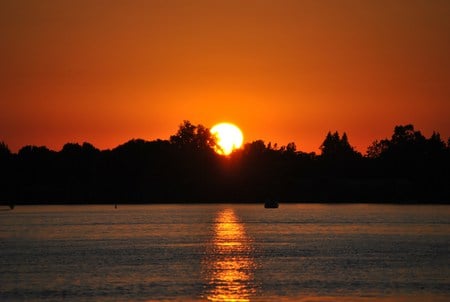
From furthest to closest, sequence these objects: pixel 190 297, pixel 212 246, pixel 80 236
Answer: pixel 80 236 < pixel 212 246 < pixel 190 297

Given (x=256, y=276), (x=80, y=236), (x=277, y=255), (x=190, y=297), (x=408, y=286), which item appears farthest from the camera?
(x=80, y=236)

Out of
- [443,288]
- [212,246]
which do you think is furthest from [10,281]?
[212,246]

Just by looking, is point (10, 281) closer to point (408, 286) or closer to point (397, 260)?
point (408, 286)

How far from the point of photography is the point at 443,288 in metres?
72.4

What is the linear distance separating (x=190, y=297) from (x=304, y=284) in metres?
11.6

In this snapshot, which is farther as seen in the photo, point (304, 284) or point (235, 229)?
point (235, 229)

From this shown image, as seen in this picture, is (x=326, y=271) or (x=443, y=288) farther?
(x=326, y=271)

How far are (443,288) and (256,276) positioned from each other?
672 inches

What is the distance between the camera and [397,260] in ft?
321

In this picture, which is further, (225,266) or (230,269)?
(225,266)

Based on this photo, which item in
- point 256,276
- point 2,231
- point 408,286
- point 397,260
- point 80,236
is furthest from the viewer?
point 2,231

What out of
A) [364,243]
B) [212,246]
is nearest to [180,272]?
[212,246]

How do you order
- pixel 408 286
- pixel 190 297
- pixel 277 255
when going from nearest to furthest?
pixel 190 297 < pixel 408 286 < pixel 277 255

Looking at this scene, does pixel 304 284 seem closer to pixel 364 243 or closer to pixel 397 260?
pixel 397 260
